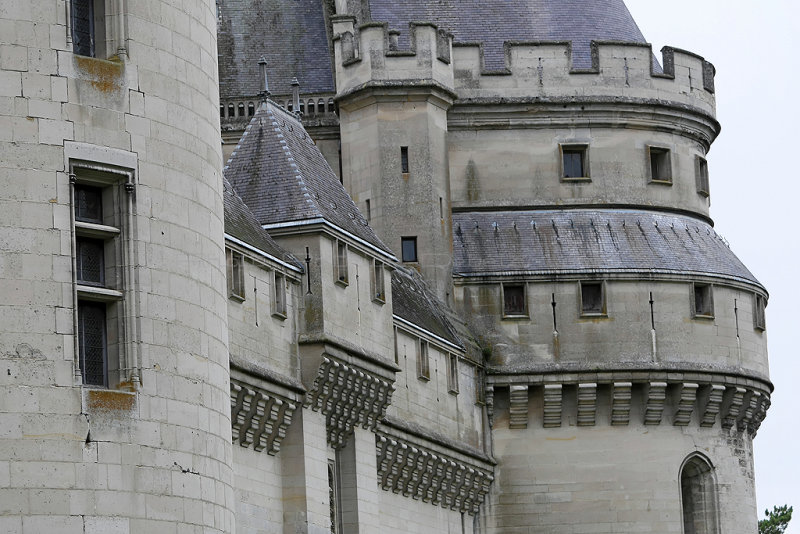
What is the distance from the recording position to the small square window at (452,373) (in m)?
39.7

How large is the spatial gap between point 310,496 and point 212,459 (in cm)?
1056

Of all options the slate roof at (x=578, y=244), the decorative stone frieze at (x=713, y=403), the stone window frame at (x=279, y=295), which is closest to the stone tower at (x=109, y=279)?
the stone window frame at (x=279, y=295)

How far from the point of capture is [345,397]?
32938 mm

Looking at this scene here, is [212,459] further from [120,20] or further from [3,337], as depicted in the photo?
[120,20]

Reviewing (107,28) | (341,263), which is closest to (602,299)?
(341,263)

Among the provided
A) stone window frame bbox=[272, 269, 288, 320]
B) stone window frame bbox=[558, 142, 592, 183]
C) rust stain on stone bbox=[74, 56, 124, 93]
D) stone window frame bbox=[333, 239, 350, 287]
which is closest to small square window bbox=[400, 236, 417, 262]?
stone window frame bbox=[558, 142, 592, 183]

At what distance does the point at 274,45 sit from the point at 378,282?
12.8 metres

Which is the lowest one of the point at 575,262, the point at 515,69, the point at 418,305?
the point at 418,305

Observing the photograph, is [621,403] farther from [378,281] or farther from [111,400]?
[111,400]

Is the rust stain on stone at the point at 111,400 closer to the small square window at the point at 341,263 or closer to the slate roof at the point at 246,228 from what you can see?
the slate roof at the point at 246,228

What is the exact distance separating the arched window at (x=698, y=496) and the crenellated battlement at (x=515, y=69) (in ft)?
23.5

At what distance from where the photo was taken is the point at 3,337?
62.8 feet

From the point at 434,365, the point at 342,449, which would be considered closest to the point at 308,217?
the point at 342,449

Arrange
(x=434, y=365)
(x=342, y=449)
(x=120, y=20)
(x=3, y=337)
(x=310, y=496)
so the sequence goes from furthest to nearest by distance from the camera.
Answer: (x=434, y=365) < (x=342, y=449) < (x=310, y=496) < (x=120, y=20) < (x=3, y=337)
